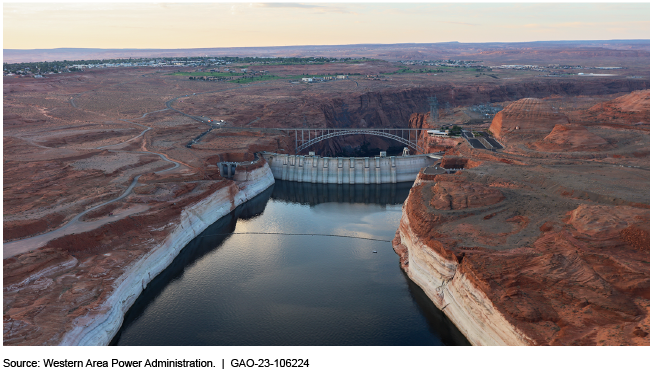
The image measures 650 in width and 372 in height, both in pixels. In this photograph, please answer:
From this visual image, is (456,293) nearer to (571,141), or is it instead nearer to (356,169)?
(356,169)

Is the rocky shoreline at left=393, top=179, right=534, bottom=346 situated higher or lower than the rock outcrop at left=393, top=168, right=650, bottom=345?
lower

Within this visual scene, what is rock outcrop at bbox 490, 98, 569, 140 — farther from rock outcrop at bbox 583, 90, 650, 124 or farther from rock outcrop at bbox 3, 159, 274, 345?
rock outcrop at bbox 3, 159, 274, 345

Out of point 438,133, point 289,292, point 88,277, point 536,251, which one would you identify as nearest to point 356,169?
point 438,133

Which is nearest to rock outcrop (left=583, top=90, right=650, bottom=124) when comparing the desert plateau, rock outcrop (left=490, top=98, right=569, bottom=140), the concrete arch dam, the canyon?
the desert plateau

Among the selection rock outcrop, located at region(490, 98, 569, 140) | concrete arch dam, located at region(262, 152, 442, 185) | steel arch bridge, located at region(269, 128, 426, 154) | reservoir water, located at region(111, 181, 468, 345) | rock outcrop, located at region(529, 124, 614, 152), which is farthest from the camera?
steel arch bridge, located at region(269, 128, 426, 154)

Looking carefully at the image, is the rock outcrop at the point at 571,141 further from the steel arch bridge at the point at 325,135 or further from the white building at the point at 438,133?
the steel arch bridge at the point at 325,135

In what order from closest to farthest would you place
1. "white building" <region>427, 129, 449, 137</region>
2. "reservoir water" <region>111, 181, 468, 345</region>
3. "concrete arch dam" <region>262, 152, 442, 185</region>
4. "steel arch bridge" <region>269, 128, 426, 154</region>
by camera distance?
"reservoir water" <region>111, 181, 468, 345</region>
"concrete arch dam" <region>262, 152, 442, 185</region>
"white building" <region>427, 129, 449, 137</region>
"steel arch bridge" <region>269, 128, 426, 154</region>

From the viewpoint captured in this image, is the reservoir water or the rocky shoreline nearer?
the rocky shoreline
